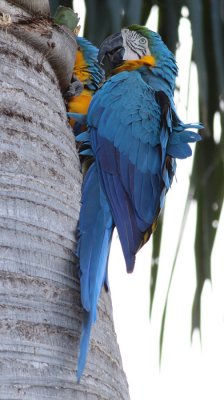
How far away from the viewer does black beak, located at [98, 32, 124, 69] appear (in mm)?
2006

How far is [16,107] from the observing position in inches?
54.4

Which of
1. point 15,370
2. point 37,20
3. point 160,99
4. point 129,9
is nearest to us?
point 15,370

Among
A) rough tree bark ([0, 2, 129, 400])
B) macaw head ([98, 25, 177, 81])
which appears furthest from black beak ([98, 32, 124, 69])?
rough tree bark ([0, 2, 129, 400])

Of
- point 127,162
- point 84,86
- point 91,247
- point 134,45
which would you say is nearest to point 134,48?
point 134,45

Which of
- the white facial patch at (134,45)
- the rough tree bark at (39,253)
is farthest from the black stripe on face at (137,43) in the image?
the rough tree bark at (39,253)

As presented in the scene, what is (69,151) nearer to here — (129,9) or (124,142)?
(124,142)

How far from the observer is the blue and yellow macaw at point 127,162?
4.43 ft

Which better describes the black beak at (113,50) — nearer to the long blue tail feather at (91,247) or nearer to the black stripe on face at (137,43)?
the black stripe on face at (137,43)

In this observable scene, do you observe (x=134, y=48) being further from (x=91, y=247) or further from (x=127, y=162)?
(x=91, y=247)

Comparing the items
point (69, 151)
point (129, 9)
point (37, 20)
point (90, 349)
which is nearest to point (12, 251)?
point (90, 349)

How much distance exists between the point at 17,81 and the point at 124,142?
0.92ft

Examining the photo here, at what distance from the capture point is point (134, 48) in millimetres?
1990

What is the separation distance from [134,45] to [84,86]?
151mm

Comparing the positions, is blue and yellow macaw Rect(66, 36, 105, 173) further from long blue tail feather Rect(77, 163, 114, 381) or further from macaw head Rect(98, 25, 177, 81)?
long blue tail feather Rect(77, 163, 114, 381)
